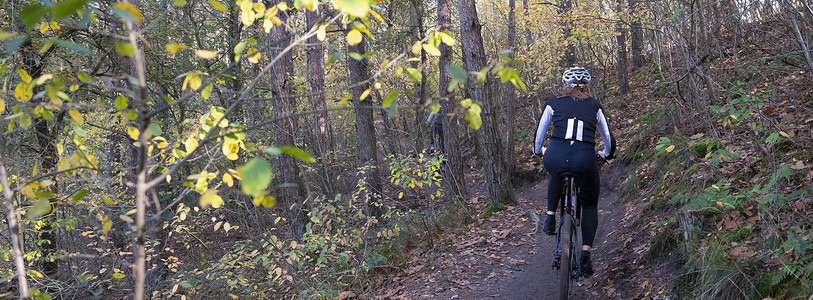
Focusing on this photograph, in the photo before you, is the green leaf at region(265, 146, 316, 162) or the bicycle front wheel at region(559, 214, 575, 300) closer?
the green leaf at region(265, 146, 316, 162)

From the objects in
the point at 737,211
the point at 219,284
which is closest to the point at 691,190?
the point at 737,211

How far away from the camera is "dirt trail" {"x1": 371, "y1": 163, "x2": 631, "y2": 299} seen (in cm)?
548

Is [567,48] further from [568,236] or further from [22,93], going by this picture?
[22,93]

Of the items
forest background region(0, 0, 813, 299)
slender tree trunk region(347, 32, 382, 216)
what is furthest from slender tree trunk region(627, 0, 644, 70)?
slender tree trunk region(347, 32, 382, 216)

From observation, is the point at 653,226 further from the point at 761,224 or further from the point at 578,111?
the point at 578,111

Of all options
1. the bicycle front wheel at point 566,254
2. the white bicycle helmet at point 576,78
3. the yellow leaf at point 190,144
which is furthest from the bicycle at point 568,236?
the yellow leaf at point 190,144

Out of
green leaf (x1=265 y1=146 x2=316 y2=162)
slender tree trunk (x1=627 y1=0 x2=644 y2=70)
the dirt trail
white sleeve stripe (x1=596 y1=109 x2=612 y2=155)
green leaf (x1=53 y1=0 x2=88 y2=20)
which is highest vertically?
slender tree trunk (x1=627 y1=0 x2=644 y2=70)

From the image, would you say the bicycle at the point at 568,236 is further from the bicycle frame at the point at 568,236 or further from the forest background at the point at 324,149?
the forest background at the point at 324,149

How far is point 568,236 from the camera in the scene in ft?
14.7

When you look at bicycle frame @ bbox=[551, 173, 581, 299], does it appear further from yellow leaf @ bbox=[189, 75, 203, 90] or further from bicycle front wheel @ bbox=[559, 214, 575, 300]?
yellow leaf @ bbox=[189, 75, 203, 90]

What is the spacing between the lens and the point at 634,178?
26.3 feet

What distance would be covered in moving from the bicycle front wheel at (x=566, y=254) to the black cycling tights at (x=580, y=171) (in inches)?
8.3

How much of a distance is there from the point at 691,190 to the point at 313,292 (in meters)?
4.50

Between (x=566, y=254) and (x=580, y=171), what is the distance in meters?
0.72
